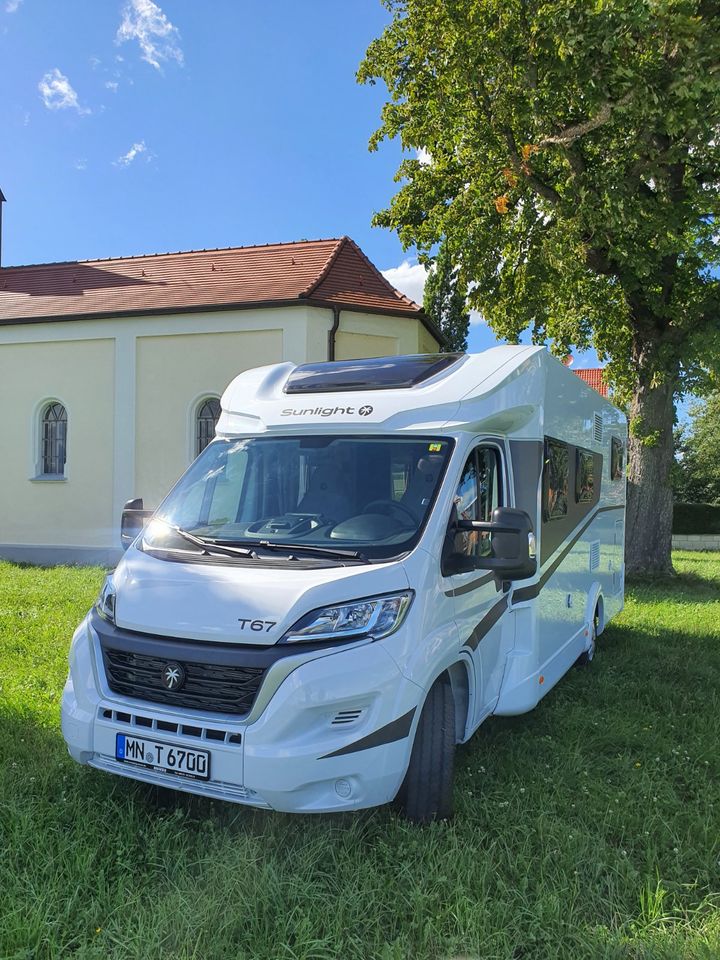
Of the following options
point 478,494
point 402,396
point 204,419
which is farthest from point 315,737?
point 204,419

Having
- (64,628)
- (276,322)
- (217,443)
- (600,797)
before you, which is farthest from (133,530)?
(276,322)

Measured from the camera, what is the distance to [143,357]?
55.4ft

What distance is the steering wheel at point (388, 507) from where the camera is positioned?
12.4ft

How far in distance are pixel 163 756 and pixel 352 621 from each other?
1.06 m

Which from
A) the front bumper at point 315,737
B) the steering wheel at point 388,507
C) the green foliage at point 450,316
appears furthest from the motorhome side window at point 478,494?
the green foliage at point 450,316

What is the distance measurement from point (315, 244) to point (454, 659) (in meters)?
16.7

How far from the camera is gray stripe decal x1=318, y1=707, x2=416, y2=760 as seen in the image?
10.1 feet

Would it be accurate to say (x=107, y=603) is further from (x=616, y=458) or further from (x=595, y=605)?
(x=616, y=458)

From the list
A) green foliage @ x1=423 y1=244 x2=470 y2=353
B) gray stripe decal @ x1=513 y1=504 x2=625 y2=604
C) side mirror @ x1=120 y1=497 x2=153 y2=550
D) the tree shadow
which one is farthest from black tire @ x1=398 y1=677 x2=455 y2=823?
green foliage @ x1=423 y1=244 x2=470 y2=353

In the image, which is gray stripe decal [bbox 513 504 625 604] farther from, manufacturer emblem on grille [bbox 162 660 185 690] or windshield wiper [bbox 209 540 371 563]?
manufacturer emblem on grille [bbox 162 660 185 690]

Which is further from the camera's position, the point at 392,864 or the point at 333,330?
the point at 333,330

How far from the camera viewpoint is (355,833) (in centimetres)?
339

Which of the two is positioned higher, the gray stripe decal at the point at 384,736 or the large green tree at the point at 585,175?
the large green tree at the point at 585,175

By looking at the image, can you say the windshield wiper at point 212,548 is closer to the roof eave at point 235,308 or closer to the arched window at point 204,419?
the roof eave at point 235,308
